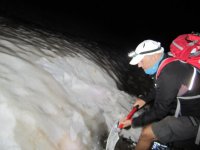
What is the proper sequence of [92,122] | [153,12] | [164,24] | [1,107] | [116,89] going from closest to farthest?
[1,107] → [92,122] → [116,89] → [164,24] → [153,12]

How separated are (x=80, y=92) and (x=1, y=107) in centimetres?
178

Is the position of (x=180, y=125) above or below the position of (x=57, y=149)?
above

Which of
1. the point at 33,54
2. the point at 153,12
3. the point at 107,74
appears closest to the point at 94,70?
the point at 107,74

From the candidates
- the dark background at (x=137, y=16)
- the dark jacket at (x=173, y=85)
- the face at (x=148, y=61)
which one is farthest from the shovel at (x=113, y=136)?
the dark background at (x=137, y=16)

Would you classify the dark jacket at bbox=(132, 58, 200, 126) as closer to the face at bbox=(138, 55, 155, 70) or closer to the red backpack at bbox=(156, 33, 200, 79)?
the red backpack at bbox=(156, 33, 200, 79)

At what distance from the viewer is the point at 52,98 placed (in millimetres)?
4199

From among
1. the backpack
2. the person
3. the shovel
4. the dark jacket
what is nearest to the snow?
the shovel

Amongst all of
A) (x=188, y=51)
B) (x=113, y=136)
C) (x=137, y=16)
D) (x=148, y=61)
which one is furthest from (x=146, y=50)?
(x=137, y=16)

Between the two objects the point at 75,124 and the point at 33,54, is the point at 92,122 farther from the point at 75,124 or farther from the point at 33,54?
the point at 33,54

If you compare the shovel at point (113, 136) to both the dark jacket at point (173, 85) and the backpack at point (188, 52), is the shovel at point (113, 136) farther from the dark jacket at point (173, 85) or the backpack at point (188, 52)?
the backpack at point (188, 52)

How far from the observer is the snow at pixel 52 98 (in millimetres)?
3451

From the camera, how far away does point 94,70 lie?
19.3ft

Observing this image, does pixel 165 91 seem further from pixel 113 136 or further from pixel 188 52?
pixel 113 136

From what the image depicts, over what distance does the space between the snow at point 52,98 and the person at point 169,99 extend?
76 centimetres
